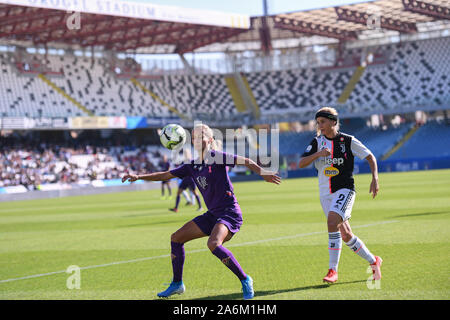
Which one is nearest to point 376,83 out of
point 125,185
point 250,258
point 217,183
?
point 125,185

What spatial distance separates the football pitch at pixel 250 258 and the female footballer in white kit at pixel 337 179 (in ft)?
1.43

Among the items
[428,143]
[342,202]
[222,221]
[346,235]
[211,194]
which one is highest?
[211,194]

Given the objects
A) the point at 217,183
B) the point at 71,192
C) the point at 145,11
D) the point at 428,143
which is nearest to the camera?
the point at 217,183

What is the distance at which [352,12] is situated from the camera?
60.2 meters

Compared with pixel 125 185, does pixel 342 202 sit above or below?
above

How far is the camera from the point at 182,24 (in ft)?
191

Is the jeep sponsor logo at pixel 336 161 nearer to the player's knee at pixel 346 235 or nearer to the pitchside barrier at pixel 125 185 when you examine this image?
the player's knee at pixel 346 235

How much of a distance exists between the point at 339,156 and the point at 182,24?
52.5m

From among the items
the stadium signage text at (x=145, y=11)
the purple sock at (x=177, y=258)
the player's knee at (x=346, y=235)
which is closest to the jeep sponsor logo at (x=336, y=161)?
the player's knee at (x=346, y=235)

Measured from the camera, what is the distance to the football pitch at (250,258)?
7.54 metres

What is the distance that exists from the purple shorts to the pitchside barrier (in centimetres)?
3524

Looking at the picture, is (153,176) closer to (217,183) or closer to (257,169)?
(217,183)
